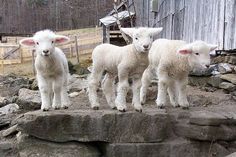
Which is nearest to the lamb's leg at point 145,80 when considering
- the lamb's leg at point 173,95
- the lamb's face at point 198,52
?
the lamb's leg at point 173,95

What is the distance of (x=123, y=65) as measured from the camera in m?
6.34

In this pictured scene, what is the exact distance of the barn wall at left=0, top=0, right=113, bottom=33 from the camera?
127 feet

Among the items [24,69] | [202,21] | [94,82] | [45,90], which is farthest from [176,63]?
[24,69]

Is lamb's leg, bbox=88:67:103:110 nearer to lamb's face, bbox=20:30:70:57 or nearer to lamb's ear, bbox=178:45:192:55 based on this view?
lamb's face, bbox=20:30:70:57

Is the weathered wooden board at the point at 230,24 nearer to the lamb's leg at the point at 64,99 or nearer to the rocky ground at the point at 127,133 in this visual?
the rocky ground at the point at 127,133

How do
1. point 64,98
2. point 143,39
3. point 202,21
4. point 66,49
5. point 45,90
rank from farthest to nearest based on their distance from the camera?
point 66,49 → point 202,21 → point 64,98 → point 45,90 → point 143,39

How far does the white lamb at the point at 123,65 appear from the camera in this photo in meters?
6.18

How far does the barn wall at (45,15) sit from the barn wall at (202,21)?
79.2ft

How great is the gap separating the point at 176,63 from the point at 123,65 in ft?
3.06

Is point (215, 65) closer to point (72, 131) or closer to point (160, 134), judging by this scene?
point (160, 134)

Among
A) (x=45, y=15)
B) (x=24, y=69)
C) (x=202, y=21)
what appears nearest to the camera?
(x=202, y=21)

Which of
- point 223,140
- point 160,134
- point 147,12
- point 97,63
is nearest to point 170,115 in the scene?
point 160,134

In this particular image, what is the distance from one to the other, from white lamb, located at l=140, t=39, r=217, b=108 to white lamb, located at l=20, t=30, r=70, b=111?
1483 millimetres

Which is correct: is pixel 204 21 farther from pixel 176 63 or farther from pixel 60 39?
pixel 60 39
